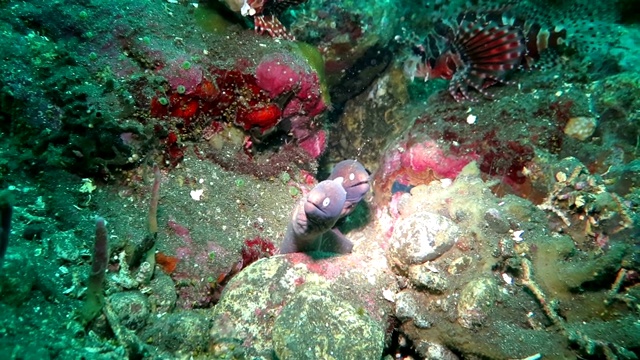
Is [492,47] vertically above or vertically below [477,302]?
above

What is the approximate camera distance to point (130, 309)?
2.49m

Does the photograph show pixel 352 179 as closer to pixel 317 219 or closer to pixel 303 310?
pixel 317 219

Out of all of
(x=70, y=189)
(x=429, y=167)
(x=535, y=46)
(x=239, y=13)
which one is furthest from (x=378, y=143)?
(x=70, y=189)

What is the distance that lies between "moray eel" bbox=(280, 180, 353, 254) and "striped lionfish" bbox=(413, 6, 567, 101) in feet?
10.8

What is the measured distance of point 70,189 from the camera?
3.12 m

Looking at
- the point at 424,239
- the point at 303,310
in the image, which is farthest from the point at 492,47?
the point at 303,310

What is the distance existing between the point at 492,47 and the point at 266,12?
3315 millimetres

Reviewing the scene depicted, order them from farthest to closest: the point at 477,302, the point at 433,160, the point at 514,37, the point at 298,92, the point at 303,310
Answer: the point at 514,37 < the point at 433,160 < the point at 298,92 < the point at 477,302 < the point at 303,310

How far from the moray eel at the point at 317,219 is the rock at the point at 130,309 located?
133 cm

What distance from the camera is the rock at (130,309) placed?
243cm

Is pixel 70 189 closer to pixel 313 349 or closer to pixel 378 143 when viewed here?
pixel 313 349

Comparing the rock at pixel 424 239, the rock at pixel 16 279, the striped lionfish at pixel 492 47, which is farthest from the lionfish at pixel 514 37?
the rock at pixel 16 279

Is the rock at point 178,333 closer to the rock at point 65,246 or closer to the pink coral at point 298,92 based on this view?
the rock at point 65,246

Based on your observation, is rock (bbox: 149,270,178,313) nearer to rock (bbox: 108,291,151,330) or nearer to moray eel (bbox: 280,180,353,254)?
rock (bbox: 108,291,151,330)
